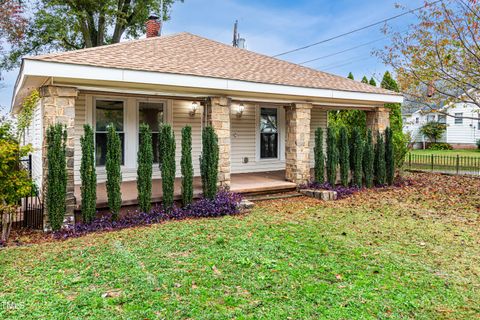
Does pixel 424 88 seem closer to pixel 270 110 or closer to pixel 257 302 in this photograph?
pixel 270 110

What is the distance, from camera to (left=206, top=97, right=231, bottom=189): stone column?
25.2 feet

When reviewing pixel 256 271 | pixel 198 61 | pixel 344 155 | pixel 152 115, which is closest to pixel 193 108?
pixel 152 115

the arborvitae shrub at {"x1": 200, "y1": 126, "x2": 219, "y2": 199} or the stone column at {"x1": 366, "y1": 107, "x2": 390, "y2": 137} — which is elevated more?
the stone column at {"x1": 366, "y1": 107, "x2": 390, "y2": 137}

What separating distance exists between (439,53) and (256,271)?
850 cm

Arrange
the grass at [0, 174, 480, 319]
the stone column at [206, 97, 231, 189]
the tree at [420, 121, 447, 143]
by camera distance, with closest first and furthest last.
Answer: the grass at [0, 174, 480, 319] < the stone column at [206, 97, 231, 189] < the tree at [420, 121, 447, 143]

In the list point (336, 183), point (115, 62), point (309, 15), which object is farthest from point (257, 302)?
point (309, 15)

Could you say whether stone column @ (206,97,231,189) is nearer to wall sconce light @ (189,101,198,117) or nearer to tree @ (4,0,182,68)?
wall sconce light @ (189,101,198,117)

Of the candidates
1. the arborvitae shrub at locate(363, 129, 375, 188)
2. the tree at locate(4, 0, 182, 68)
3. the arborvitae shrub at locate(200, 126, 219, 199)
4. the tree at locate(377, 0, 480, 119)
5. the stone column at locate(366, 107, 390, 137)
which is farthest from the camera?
the tree at locate(4, 0, 182, 68)

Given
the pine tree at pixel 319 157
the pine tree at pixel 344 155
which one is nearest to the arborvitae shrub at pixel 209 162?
the pine tree at pixel 319 157

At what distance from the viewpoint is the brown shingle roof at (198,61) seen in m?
6.56

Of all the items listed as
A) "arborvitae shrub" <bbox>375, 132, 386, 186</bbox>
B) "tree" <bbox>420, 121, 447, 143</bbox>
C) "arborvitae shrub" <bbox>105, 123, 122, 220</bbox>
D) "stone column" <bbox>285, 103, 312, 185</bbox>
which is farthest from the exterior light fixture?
"tree" <bbox>420, 121, 447, 143</bbox>

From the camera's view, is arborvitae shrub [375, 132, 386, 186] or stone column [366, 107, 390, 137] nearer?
arborvitae shrub [375, 132, 386, 186]

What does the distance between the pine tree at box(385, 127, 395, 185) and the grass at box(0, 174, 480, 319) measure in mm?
4059

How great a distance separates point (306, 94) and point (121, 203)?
538cm
